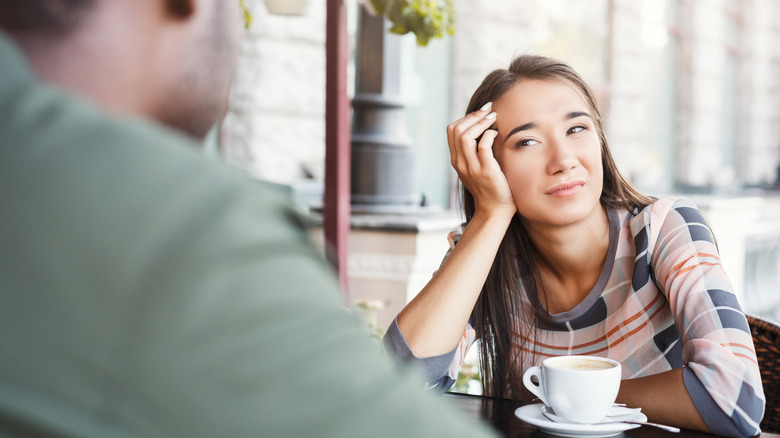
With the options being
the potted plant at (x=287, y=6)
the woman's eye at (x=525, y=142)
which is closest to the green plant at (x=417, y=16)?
the potted plant at (x=287, y=6)

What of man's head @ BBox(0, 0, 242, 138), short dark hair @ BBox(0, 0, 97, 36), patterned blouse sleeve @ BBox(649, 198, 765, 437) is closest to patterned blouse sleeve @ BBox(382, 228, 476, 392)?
patterned blouse sleeve @ BBox(649, 198, 765, 437)

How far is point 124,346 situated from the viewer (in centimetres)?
39

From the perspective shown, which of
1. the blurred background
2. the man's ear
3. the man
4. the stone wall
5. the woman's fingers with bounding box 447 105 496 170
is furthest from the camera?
the stone wall

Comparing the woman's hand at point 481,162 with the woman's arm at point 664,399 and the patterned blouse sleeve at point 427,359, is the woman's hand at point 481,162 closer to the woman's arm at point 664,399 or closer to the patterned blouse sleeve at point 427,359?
the patterned blouse sleeve at point 427,359

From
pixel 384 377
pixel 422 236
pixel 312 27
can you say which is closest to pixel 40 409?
pixel 384 377

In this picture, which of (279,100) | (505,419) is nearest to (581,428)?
(505,419)

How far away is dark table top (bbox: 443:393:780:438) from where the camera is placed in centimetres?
117

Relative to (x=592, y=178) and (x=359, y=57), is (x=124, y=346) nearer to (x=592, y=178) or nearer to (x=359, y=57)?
(x=592, y=178)

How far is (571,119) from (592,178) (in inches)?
5.3

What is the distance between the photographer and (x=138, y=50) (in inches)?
20.6

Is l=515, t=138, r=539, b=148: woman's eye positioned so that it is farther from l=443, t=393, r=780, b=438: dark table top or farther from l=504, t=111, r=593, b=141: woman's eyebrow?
l=443, t=393, r=780, b=438: dark table top

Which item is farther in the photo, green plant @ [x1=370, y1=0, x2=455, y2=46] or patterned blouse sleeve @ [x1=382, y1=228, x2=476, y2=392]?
green plant @ [x1=370, y1=0, x2=455, y2=46]

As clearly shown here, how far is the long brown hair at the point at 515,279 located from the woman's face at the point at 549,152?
6 cm

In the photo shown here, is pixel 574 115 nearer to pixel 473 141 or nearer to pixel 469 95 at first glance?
pixel 473 141
